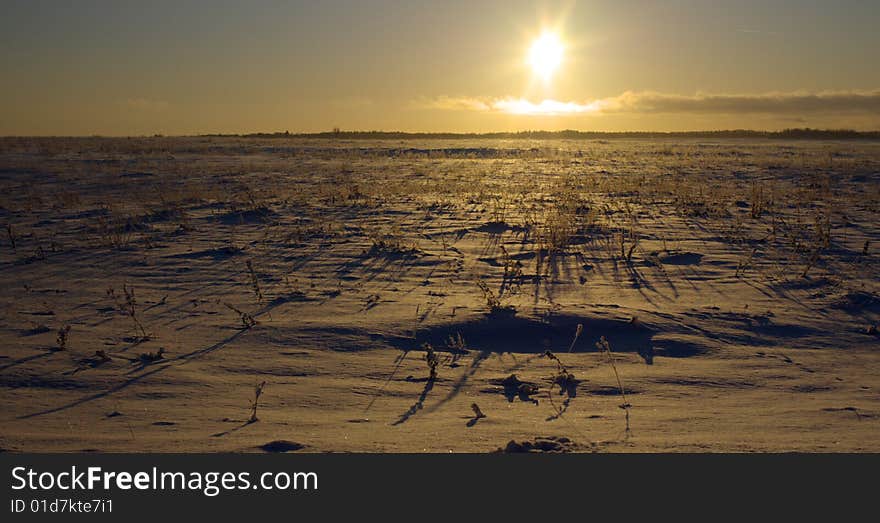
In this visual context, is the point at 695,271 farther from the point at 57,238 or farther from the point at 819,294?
the point at 57,238

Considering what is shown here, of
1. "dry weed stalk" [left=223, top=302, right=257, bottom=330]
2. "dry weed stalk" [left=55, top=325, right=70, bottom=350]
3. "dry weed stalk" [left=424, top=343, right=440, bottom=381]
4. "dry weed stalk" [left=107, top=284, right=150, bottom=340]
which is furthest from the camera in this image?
"dry weed stalk" [left=223, top=302, right=257, bottom=330]

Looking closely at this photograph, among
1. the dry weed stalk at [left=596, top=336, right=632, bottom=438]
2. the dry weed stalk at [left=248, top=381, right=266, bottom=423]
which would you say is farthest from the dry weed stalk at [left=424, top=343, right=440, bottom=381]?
the dry weed stalk at [left=596, top=336, right=632, bottom=438]

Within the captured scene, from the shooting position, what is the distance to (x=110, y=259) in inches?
293

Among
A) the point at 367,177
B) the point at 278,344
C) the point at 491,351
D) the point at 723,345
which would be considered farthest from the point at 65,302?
the point at 367,177

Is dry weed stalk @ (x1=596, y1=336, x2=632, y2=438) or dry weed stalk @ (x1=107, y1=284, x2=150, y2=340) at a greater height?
dry weed stalk @ (x1=107, y1=284, x2=150, y2=340)

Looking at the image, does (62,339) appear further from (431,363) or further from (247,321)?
(431,363)

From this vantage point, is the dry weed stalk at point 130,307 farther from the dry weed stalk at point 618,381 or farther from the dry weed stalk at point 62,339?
the dry weed stalk at point 618,381

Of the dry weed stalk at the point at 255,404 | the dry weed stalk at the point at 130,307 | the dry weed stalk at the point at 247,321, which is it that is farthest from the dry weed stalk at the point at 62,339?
the dry weed stalk at the point at 255,404

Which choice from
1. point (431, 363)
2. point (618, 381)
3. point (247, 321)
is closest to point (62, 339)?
point (247, 321)

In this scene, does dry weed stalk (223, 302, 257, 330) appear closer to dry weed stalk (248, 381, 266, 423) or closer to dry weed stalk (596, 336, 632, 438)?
dry weed stalk (248, 381, 266, 423)

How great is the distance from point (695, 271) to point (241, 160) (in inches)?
772

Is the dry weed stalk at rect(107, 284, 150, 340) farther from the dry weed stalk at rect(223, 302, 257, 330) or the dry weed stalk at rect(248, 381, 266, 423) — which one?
the dry weed stalk at rect(248, 381, 266, 423)

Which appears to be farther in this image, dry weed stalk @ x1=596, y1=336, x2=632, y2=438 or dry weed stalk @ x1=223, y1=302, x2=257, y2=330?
dry weed stalk @ x1=223, y1=302, x2=257, y2=330

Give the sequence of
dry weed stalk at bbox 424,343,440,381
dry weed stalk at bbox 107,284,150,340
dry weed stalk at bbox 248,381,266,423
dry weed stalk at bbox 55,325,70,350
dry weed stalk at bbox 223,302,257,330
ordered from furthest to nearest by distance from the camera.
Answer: dry weed stalk at bbox 223,302,257,330, dry weed stalk at bbox 107,284,150,340, dry weed stalk at bbox 55,325,70,350, dry weed stalk at bbox 424,343,440,381, dry weed stalk at bbox 248,381,266,423
